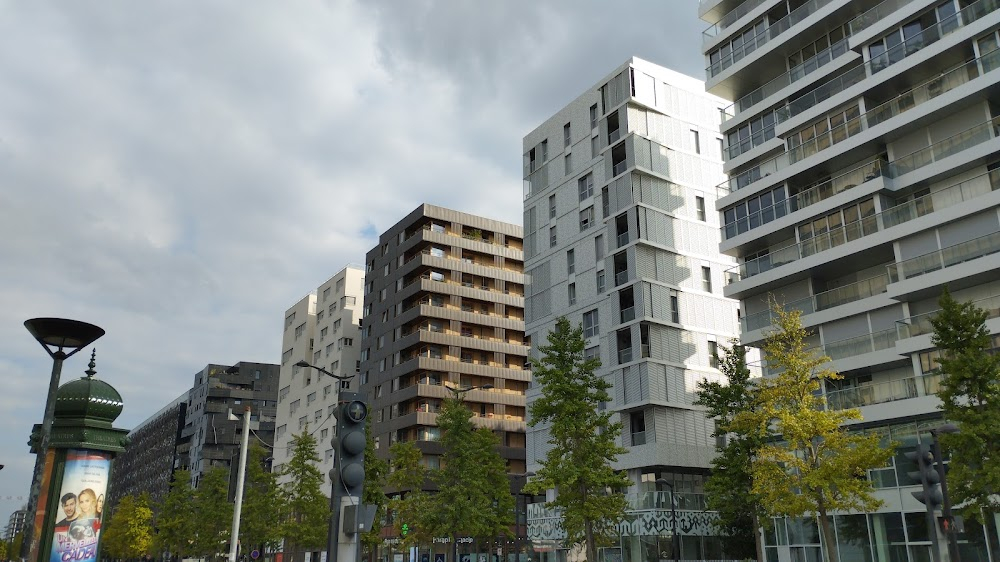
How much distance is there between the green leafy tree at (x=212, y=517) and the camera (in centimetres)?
7506

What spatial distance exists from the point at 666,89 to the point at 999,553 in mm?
39585

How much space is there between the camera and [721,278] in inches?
2415

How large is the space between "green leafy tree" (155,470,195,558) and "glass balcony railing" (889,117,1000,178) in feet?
221

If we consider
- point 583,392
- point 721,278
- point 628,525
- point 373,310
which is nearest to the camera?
point 583,392

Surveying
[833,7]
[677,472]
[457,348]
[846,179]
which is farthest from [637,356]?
[457,348]

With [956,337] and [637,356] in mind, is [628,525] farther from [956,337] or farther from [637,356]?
[956,337]

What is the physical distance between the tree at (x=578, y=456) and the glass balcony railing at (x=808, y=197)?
45.1 feet

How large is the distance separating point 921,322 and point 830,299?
5.85 metres

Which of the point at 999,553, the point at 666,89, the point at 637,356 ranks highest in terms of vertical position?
the point at 666,89

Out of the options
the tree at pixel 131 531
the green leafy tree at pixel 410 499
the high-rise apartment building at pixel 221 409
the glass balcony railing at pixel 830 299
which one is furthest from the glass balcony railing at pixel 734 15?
the high-rise apartment building at pixel 221 409

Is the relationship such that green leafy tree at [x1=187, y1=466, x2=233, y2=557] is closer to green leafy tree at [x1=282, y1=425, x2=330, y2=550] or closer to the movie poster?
green leafy tree at [x1=282, y1=425, x2=330, y2=550]

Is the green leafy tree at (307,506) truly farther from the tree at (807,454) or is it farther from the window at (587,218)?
the tree at (807,454)

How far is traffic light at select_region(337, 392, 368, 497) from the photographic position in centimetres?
1083

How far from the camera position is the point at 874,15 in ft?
143
